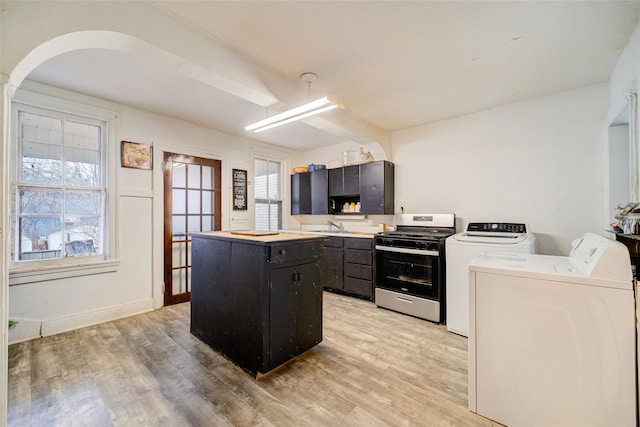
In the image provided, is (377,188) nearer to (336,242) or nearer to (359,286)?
(336,242)

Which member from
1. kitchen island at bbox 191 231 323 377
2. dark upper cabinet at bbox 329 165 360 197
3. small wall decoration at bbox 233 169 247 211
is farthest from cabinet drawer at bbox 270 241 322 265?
small wall decoration at bbox 233 169 247 211

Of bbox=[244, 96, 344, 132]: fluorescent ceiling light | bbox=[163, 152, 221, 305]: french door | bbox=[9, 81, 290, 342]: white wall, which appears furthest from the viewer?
bbox=[163, 152, 221, 305]: french door

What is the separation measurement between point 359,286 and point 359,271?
22 centimetres

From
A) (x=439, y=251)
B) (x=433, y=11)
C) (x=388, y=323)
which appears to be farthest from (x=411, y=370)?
(x=433, y=11)

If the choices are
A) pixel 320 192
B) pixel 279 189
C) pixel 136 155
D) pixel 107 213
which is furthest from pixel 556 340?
pixel 279 189

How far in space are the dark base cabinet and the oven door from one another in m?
0.25

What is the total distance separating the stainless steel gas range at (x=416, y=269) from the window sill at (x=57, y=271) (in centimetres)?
340

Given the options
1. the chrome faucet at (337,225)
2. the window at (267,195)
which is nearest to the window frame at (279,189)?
the window at (267,195)

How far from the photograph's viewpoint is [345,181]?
451cm

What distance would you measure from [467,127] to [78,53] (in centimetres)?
433

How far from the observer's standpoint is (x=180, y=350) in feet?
7.83

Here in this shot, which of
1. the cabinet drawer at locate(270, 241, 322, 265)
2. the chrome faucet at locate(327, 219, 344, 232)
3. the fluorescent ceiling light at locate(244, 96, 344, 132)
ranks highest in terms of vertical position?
the fluorescent ceiling light at locate(244, 96, 344, 132)

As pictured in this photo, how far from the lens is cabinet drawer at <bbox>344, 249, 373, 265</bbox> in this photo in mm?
3758

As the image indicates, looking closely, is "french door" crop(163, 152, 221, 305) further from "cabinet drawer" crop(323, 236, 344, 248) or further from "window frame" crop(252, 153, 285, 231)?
"cabinet drawer" crop(323, 236, 344, 248)
